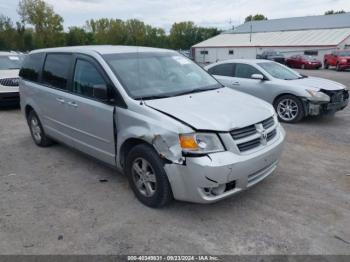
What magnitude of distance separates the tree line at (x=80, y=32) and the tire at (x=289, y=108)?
41.7m

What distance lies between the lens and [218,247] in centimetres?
293

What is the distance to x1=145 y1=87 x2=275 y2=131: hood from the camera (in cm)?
320

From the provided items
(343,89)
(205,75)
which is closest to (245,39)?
(343,89)

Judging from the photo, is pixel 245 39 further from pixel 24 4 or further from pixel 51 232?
pixel 51 232

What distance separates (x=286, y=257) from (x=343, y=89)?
5.83 metres

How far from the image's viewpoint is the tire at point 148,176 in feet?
10.8

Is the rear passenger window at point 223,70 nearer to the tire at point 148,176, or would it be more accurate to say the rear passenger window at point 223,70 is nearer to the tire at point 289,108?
the tire at point 289,108

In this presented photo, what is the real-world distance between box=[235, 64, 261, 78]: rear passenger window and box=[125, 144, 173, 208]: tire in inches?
213

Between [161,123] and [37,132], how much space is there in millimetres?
3558

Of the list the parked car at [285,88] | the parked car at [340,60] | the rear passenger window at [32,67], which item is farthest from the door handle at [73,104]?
the parked car at [340,60]

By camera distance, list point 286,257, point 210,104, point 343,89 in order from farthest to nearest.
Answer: point 343,89, point 210,104, point 286,257

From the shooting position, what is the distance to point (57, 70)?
4.93 m

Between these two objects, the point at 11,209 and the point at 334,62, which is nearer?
the point at 11,209

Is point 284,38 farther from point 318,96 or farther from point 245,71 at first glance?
point 318,96
